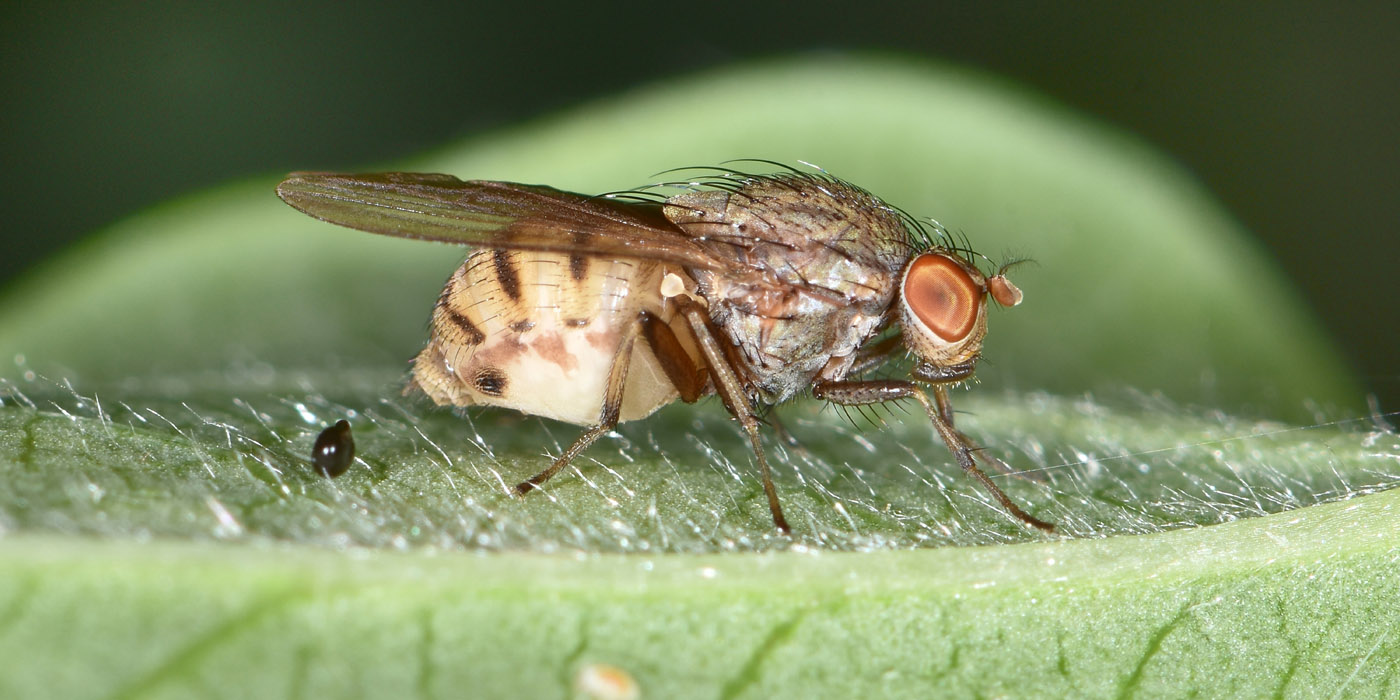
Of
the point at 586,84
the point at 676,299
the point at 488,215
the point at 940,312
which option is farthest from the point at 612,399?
the point at 586,84

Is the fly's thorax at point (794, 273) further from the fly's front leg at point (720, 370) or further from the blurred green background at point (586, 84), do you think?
the blurred green background at point (586, 84)

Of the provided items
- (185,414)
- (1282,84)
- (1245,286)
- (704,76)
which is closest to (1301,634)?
(1245,286)

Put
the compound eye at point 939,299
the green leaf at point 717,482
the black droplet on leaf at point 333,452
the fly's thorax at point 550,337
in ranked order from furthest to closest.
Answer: the compound eye at point 939,299 < the fly's thorax at point 550,337 < the black droplet on leaf at point 333,452 < the green leaf at point 717,482

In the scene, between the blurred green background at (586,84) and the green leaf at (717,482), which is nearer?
the green leaf at (717,482)

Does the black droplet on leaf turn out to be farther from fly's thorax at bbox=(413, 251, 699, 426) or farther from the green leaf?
fly's thorax at bbox=(413, 251, 699, 426)

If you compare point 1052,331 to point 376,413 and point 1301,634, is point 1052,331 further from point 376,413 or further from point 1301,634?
point 376,413

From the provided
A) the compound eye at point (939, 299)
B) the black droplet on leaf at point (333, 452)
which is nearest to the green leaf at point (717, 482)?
the black droplet on leaf at point (333, 452)
